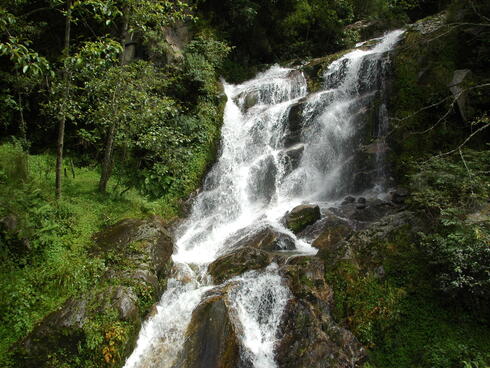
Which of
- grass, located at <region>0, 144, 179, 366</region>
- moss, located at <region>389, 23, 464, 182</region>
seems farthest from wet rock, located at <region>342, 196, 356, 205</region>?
grass, located at <region>0, 144, 179, 366</region>

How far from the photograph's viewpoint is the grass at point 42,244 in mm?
6332

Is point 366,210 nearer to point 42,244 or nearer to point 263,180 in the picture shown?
point 263,180

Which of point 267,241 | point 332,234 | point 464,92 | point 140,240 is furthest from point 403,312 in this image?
point 464,92

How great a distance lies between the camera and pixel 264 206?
12.5 meters

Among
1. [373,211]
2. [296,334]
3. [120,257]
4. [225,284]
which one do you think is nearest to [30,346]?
[120,257]

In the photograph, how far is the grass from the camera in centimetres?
633

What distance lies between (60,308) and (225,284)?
11.2 ft

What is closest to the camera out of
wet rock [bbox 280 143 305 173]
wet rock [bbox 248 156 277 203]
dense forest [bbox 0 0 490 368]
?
dense forest [bbox 0 0 490 368]

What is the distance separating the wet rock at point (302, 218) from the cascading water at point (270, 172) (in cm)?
29

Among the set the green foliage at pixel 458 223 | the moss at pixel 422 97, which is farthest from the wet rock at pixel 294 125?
the green foliage at pixel 458 223

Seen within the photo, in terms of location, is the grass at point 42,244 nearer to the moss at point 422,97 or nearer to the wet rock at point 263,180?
the wet rock at point 263,180

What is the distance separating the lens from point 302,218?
33.8ft

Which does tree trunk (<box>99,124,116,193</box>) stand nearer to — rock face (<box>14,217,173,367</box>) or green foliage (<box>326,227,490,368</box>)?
rock face (<box>14,217,173,367</box>)

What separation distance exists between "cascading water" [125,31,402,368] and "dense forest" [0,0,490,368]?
0.61 metres
